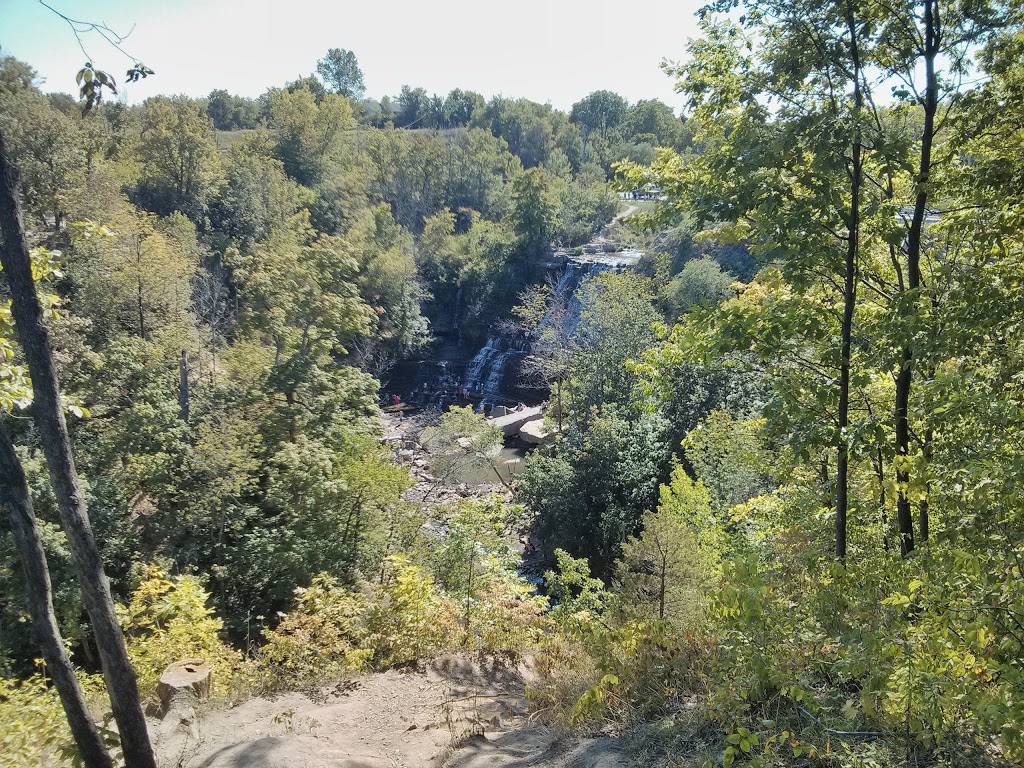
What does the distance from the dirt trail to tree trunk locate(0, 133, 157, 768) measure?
2.92 ft

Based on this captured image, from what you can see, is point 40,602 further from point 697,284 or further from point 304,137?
point 304,137

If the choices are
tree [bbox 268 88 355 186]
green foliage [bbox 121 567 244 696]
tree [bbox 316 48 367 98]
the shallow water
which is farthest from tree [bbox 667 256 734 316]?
tree [bbox 316 48 367 98]

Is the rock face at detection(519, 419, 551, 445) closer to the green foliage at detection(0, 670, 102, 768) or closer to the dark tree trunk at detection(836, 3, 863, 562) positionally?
the green foliage at detection(0, 670, 102, 768)

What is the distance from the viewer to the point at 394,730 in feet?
18.9

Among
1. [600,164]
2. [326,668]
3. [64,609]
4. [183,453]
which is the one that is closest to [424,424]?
[183,453]

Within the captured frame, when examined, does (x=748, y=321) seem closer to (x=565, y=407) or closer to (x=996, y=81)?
(x=996, y=81)

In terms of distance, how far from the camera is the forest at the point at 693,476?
3807 millimetres

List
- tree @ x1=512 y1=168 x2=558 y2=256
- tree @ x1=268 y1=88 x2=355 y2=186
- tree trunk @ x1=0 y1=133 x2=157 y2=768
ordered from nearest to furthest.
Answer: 1. tree trunk @ x1=0 y1=133 x2=157 y2=768
2. tree @ x1=512 y1=168 x2=558 y2=256
3. tree @ x1=268 y1=88 x2=355 y2=186

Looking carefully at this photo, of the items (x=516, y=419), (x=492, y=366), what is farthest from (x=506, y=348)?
(x=516, y=419)

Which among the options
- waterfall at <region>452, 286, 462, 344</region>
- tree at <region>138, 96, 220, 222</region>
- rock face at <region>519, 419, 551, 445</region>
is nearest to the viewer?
rock face at <region>519, 419, 551, 445</region>

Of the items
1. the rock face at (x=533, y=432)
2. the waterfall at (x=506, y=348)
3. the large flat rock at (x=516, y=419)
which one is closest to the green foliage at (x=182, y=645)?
the rock face at (x=533, y=432)

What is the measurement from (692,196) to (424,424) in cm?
2910

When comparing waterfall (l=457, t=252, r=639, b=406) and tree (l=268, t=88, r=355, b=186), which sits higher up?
tree (l=268, t=88, r=355, b=186)

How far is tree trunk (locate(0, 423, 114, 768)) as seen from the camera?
414cm
